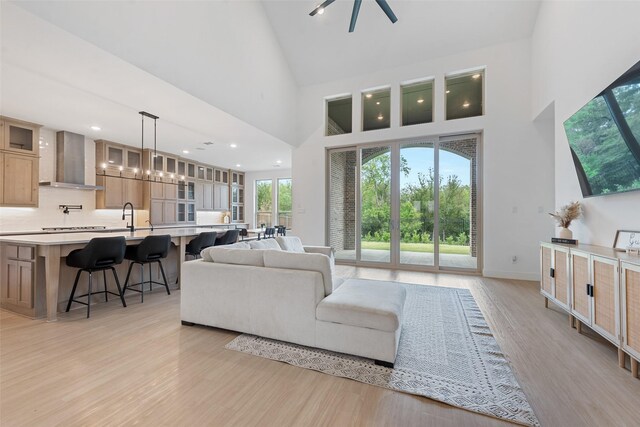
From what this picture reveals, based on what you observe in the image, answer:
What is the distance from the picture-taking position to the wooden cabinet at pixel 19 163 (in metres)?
4.72

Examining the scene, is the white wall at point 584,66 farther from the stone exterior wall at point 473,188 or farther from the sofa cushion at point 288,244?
the sofa cushion at point 288,244

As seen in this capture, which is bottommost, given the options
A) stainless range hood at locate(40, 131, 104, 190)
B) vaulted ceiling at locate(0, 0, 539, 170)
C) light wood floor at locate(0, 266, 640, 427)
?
light wood floor at locate(0, 266, 640, 427)

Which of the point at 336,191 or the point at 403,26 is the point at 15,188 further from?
the point at 403,26

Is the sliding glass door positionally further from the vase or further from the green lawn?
the vase

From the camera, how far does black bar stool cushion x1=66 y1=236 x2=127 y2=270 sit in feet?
9.82

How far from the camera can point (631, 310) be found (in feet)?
6.16

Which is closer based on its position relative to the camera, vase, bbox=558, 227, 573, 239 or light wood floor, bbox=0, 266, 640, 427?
light wood floor, bbox=0, 266, 640, 427

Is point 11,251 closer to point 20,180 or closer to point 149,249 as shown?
point 149,249

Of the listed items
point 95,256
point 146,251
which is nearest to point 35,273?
point 95,256

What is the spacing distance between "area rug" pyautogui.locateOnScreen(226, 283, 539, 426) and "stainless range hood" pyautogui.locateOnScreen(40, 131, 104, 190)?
5.66 meters

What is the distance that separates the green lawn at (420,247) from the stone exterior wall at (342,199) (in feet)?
1.70

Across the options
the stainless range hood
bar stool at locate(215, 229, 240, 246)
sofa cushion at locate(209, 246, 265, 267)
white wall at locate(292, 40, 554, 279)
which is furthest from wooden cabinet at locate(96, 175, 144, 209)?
white wall at locate(292, 40, 554, 279)

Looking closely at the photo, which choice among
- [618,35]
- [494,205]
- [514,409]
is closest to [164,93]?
[514,409]

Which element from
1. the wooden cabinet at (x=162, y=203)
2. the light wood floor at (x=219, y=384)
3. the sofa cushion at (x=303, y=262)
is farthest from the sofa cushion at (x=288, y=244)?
the wooden cabinet at (x=162, y=203)
